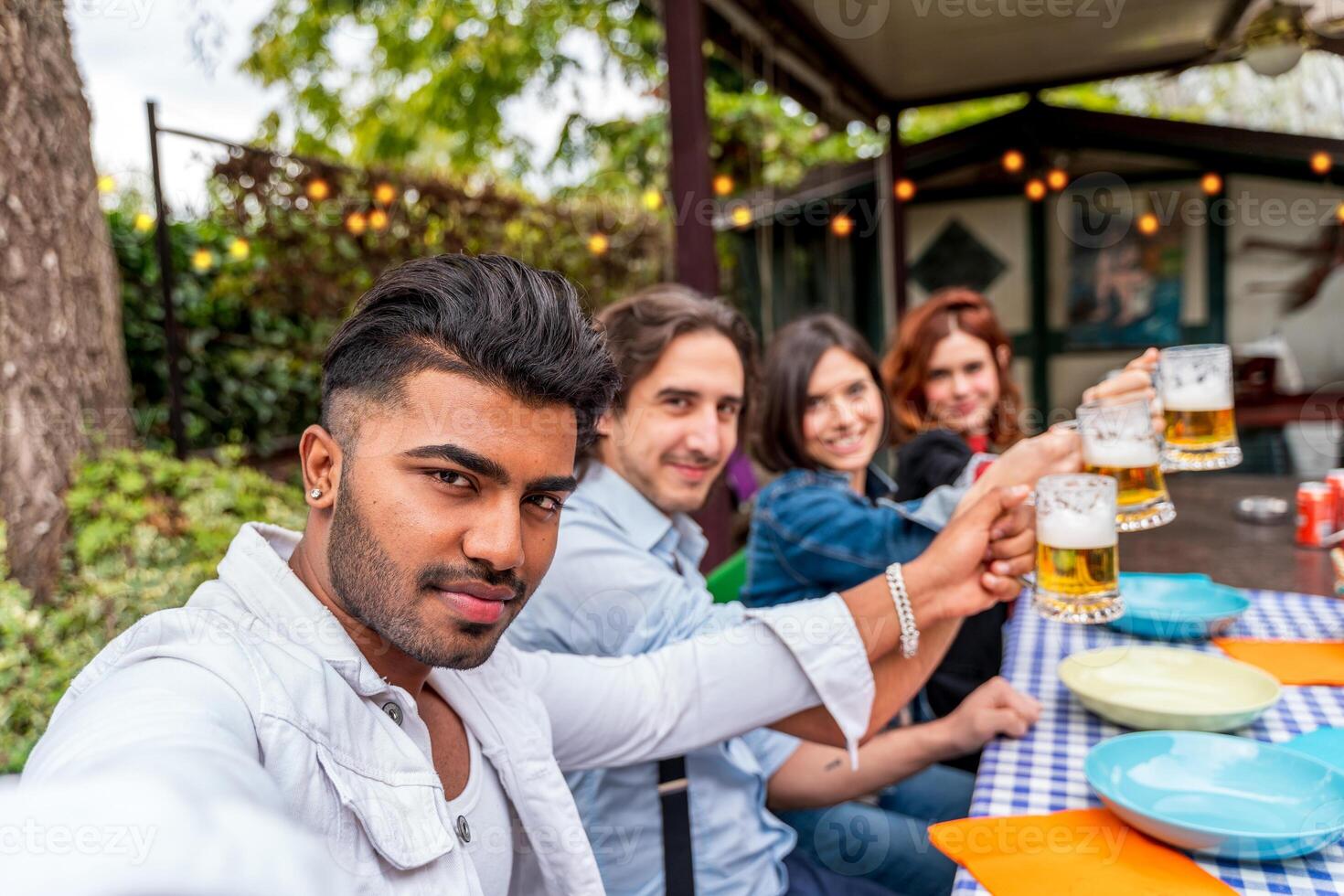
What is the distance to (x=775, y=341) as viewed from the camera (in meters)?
2.84

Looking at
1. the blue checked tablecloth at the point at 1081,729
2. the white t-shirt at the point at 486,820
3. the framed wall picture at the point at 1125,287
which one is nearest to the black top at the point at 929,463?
the blue checked tablecloth at the point at 1081,729

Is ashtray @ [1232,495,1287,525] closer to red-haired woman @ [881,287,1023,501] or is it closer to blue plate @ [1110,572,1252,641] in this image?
red-haired woman @ [881,287,1023,501]

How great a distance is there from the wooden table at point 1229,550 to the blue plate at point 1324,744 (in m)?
1.02

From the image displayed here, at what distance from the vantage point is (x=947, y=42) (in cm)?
621

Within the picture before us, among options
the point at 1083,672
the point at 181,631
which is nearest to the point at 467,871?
the point at 181,631

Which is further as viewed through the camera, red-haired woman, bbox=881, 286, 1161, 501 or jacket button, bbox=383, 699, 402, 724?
red-haired woman, bbox=881, 286, 1161, 501

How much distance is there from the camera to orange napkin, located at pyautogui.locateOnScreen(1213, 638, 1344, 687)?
1.86 metres

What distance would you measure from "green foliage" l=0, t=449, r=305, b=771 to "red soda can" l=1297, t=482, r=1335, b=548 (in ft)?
10.5

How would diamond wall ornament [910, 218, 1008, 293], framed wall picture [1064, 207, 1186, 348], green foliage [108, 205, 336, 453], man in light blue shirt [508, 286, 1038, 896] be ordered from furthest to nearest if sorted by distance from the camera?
diamond wall ornament [910, 218, 1008, 293] → framed wall picture [1064, 207, 1186, 348] → green foliage [108, 205, 336, 453] → man in light blue shirt [508, 286, 1038, 896]

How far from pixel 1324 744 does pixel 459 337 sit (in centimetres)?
151

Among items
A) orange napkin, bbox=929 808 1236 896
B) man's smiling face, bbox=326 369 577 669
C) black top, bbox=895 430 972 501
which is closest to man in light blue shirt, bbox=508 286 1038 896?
orange napkin, bbox=929 808 1236 896

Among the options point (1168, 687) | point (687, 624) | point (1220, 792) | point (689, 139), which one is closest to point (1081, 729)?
point (1168, 687)

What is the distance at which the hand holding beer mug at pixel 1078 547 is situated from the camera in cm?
162

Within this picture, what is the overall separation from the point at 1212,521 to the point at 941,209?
7019 millimetres
